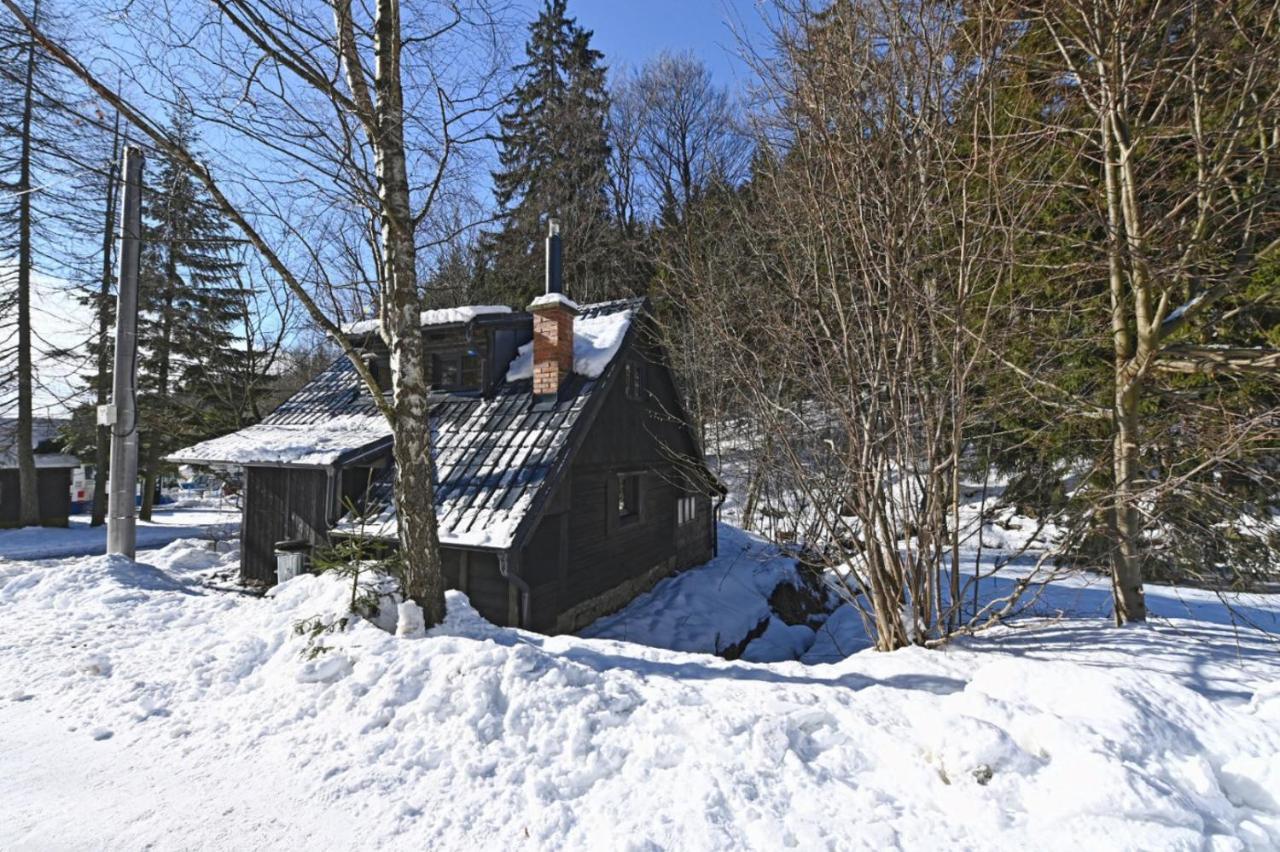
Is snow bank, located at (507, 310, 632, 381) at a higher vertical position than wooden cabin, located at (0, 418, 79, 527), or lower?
higher

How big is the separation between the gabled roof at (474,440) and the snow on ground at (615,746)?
112 inches

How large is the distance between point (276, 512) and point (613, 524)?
5.72m

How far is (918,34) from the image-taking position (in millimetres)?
5160

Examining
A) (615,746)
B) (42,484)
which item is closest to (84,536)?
(42,484)

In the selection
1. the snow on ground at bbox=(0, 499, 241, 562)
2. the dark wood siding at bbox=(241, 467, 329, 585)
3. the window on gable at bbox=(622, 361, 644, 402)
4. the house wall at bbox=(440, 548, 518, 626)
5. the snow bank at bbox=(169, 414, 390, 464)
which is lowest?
the snow on ground at bbox=(0, 499, 241, 562)

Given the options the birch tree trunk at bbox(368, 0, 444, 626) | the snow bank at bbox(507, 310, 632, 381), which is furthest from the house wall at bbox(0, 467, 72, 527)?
the birch tree trunk at bbox(368, 0, 444, 626)

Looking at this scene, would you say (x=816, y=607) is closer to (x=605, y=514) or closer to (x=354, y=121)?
(x=605, y=514)

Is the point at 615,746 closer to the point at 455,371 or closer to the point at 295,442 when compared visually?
the point at 295,442

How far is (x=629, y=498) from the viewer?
1095 cm

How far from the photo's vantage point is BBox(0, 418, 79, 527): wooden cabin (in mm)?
17047

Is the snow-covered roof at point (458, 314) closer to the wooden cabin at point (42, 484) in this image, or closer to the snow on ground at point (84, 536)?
the snow on ground at point (84, 536)

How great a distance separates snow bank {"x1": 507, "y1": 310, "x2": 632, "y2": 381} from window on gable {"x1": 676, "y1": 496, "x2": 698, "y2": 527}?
14.9ft

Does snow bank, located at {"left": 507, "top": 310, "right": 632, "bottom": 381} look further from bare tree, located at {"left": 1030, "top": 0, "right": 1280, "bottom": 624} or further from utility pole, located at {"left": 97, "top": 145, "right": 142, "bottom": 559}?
bare tree, located at {"left": 1030, "top": 0, "right": 1280, "bottom": 624}

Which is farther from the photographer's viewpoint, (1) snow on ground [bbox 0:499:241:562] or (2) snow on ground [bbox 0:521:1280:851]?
(1) snow on ground [bbox 0:499:241:562]
